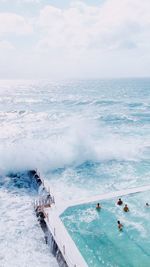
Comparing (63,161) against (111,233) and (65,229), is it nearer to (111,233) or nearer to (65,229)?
(65,229)

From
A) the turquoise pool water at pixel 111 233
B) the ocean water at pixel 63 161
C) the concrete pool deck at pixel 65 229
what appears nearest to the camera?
the concrete pool deck at pixel 65 229

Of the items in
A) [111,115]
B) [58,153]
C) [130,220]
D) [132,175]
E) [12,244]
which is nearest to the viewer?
[12,244]

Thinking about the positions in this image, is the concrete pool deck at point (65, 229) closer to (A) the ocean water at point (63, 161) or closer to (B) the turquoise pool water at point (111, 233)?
(B) the turquoise pool water at point (111, 233)

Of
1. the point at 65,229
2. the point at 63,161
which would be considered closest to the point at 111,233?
the point at 65,229

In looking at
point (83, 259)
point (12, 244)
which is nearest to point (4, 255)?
point (12, 244)

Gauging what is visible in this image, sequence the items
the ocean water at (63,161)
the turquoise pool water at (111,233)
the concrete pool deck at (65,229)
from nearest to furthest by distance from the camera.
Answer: the concrete pool deck at (65,229), the turquoise pool water at (111,233), the ocean water at (63,161)

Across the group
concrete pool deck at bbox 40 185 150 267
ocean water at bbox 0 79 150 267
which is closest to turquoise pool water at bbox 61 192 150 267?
concrete pool deck at bbox 40 185 150 267

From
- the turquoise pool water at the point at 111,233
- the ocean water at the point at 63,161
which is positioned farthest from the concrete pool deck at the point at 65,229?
the ocean water at the point at 63,161

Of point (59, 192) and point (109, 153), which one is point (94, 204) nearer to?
point (59, 192)

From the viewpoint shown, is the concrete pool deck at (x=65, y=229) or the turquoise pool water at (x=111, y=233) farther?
the turquoise pool water at (x=111, y=233)
